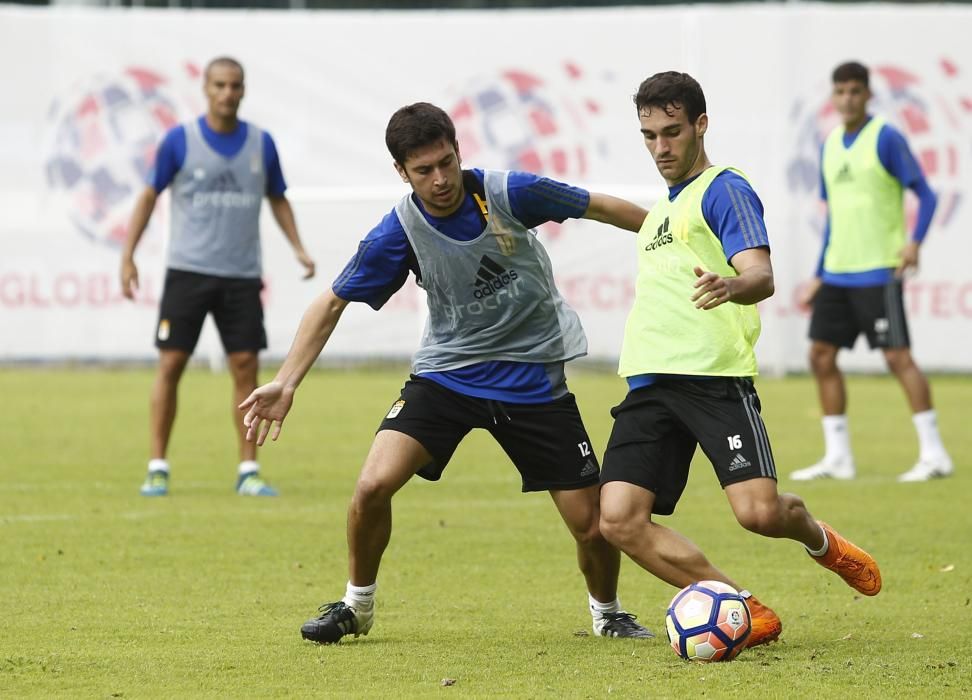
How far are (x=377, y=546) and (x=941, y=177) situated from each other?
531 inches

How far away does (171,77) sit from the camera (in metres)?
18.5

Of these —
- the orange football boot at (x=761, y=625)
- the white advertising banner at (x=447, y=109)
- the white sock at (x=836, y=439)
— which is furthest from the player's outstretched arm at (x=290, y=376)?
the white advertising banner at (x=447, y=109)

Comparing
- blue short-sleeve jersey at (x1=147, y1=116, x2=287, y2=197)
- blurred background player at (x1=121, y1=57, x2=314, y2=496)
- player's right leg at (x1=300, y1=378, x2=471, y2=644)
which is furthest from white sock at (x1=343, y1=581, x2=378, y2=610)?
blue short-sleeve jersey at (x1=147, y1=116, x2=287, y2=197)

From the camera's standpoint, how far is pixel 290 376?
5664 mm

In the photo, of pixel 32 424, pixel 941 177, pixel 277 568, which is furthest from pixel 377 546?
pixel 941 177

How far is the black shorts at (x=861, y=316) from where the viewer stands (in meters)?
10.4

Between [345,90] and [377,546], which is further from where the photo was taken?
[345,90]

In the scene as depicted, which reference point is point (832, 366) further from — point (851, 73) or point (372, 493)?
point (372, 493)

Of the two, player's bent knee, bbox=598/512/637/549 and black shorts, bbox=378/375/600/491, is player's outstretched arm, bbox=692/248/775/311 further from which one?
black shorts, bbox=378/375/600/491

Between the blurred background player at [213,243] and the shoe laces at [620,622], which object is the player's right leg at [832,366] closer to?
the blurred background player at [213,243]

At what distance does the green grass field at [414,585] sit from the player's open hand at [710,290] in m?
1.14

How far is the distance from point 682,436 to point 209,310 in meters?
4.82

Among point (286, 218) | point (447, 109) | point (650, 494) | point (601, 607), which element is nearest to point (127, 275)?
point (286, 218)

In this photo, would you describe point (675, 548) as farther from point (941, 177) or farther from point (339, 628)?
point (941, 177)
